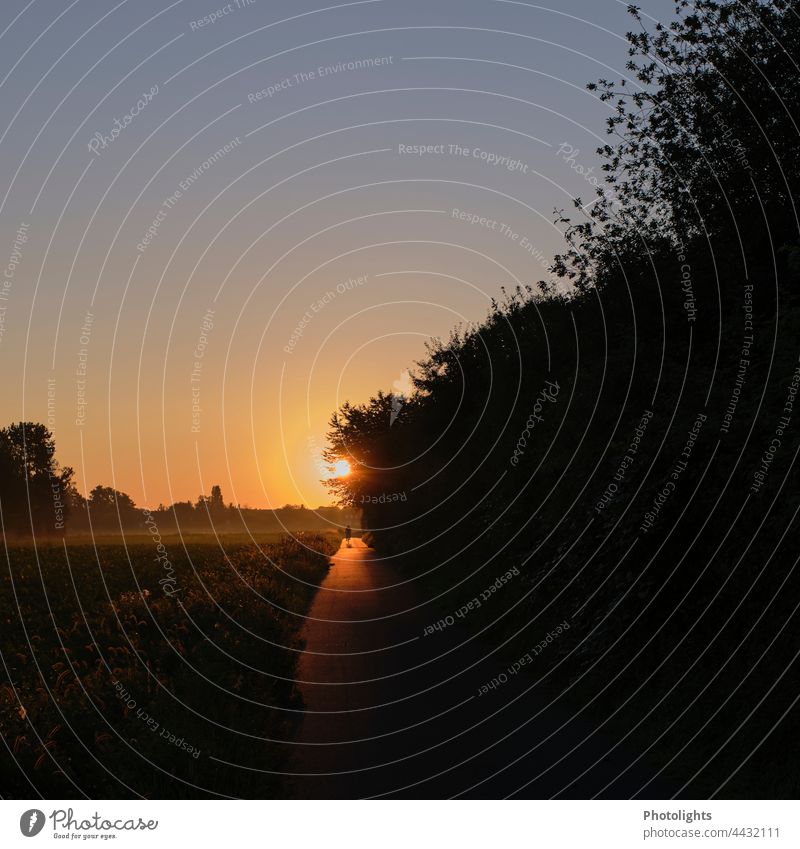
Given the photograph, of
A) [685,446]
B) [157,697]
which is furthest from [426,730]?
[685,446]

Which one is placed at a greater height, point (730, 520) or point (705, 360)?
point (705, 360)

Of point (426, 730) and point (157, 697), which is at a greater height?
point (157, 697)

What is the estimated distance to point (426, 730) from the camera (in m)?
14.3

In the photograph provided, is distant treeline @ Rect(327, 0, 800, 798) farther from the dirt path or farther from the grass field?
the grass field

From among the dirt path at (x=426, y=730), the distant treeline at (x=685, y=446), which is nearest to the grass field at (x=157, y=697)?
the dirt path at (x=426, y=730)

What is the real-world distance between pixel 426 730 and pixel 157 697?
13.7ft

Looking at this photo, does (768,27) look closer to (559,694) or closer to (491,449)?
(559,694)

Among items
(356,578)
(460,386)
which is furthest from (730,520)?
(460,386)

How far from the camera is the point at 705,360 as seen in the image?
19.6 meters

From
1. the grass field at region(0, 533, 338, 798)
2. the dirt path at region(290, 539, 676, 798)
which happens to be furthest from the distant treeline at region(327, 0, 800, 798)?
the grass field at region(0, 533, 338, 798)

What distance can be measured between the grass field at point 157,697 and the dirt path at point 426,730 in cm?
63

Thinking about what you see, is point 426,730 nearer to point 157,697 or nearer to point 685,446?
point 157,697
